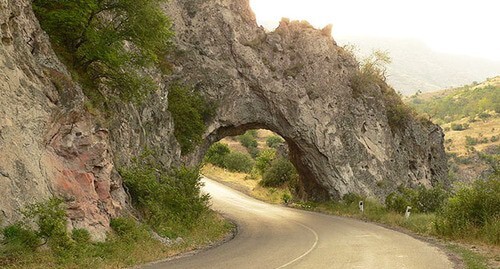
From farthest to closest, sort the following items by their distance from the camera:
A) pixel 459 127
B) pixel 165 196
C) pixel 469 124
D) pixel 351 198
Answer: pixel 469 124, pixel 459 127, pixel 351 198, pixel 165 196

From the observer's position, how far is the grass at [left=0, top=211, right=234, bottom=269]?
10.2 m

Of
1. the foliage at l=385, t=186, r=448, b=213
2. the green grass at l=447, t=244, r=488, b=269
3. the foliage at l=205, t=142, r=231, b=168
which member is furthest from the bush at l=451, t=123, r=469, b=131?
the green grass at l=447, t=244, r=488, b=269

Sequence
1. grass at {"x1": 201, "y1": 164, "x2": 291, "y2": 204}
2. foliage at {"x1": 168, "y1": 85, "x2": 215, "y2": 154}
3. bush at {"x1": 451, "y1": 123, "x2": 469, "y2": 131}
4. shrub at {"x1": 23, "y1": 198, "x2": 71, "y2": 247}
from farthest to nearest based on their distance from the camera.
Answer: bush at {"x1": 451, "y1": 123, "x2": 469, "y2": 131} → grass at {"x1": 201, "y1": 164, "x2": 291, "y2": 204} → foliage at {"x1": 168, "y1": 85, "x2": 215, "y2": 154} → shrub at {"x1": 23, "y1": 198, "x2": 71, "y2": 247}

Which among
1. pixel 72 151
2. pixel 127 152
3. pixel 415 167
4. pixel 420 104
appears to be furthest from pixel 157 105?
pixel 420 104

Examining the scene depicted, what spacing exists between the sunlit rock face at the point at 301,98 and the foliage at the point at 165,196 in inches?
397

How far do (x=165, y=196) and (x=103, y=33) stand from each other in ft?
23.5

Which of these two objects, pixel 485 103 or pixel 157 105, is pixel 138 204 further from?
pixel 485 103

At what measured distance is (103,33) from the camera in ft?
50.5

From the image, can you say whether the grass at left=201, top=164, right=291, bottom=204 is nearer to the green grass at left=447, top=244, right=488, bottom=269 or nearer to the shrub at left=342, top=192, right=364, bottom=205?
the shrub at left=342, top=192, right=364, bottom=205

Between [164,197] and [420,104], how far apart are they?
137716 mm

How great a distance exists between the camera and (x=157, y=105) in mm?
23750

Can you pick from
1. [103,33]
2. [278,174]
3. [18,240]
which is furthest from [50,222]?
[278,174]

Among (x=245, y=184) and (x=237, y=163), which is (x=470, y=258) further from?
(x=237, y=163)

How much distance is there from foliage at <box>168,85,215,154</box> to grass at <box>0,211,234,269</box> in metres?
10.9
